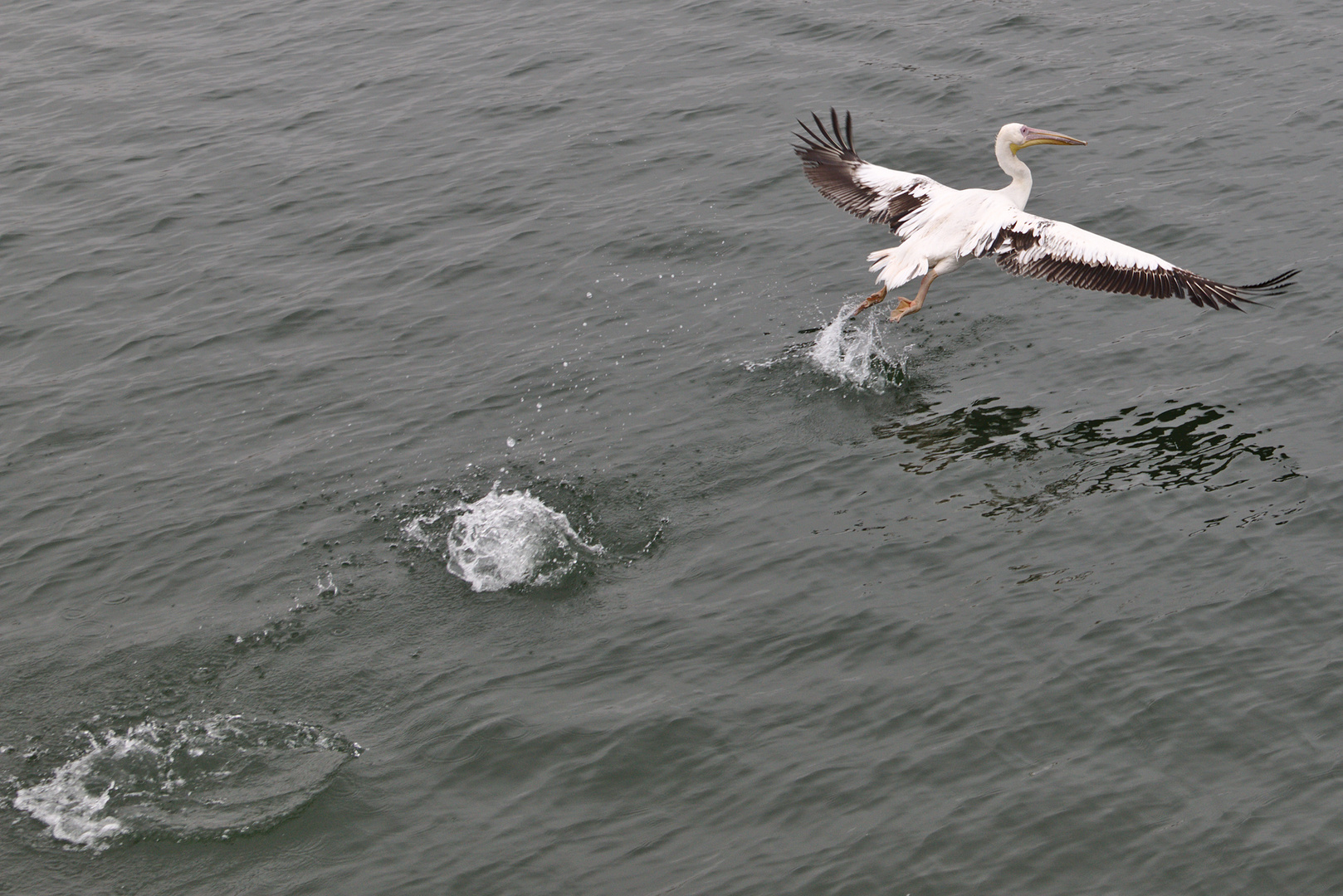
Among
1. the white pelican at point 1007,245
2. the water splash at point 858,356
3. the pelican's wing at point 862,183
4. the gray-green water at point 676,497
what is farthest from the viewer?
the pelican's wing at point 862,183

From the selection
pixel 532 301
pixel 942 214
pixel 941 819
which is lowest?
pixel 941 819

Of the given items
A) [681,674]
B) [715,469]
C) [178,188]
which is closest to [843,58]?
[178,188]

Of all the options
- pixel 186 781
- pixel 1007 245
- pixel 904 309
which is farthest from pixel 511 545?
pixel 1007 245

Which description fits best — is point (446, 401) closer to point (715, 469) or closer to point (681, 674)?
point (715, 469)

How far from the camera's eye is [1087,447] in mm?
10320

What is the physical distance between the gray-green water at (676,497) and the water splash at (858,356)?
6 centimetres

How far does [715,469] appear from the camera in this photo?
33.8 ft

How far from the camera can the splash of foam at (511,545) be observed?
30.3 ft

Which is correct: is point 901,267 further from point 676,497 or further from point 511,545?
point 511,545

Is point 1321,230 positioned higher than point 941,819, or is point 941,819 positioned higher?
point 1321,230

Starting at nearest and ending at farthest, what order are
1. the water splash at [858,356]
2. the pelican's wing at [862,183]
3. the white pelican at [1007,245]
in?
1. the white pelican at [1007,245]
2. the water splash at [858,356]
3. the pelican's wing at [862,183]

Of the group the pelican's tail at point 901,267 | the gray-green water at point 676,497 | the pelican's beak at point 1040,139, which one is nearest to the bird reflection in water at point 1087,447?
the gray-green water at point 676,497

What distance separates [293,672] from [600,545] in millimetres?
2175

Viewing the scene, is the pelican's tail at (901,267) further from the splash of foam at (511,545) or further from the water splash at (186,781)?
the water splash at (186,781)
